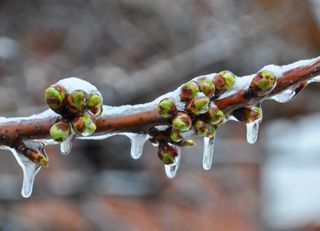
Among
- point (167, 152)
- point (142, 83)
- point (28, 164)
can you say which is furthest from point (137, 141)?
point (142, 83)

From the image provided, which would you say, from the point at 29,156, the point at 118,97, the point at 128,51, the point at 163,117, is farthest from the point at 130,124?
the point at 128,51

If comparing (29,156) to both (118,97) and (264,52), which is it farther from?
(264,52)

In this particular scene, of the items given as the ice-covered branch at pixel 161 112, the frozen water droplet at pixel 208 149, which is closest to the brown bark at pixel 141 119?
the ice-covered branch at pixel 161 112

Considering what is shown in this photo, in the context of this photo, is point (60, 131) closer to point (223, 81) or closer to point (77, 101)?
point (77, 101)

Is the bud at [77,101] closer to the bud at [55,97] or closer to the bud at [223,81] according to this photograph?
the bud at [55,97]

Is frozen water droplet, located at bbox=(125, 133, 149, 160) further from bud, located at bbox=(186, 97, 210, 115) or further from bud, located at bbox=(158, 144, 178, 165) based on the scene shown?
bud, located at bbox=(186, 97, 210, 115)
